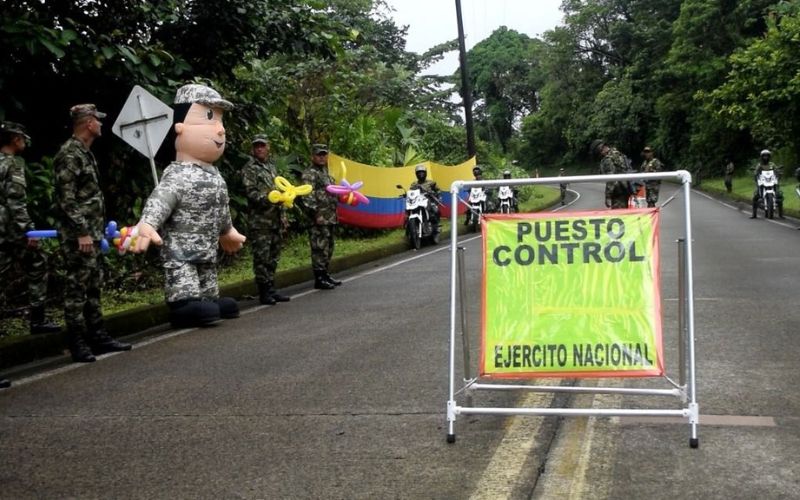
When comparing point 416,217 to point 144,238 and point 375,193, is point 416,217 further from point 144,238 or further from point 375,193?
point 144,238

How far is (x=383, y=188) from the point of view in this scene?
70.5ft

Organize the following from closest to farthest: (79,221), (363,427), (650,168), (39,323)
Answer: (363,427), (79,221), (39,323), (650,168)

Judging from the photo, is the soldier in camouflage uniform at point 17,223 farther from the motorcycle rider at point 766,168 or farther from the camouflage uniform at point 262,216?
the motorcycle rider at point 766,168

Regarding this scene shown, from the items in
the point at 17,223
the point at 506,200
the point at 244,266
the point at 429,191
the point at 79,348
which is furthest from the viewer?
the point at 506,200

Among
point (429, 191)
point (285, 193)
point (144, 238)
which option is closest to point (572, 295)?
point (144, 238)

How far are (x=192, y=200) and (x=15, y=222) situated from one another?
1.50 meters

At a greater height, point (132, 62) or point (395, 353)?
point (132, 62)

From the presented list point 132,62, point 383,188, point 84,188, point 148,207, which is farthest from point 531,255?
point 383,188

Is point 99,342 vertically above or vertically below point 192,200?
→ below

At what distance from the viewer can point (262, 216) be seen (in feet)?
36.4

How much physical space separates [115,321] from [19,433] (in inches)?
161

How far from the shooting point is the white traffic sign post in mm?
10156

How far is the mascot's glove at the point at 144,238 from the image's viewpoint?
682cm

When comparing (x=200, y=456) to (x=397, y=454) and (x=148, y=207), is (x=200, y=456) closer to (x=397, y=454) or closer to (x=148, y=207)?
(x=397, y=454)
